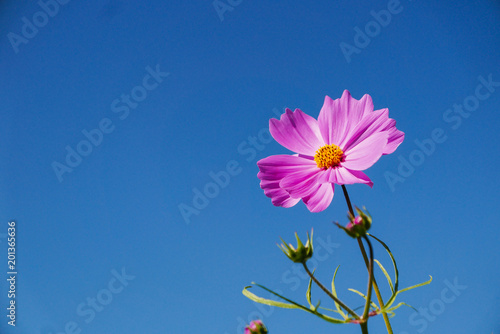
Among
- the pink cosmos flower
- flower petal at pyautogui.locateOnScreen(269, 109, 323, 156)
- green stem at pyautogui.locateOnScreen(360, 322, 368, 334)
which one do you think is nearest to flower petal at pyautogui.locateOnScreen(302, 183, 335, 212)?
A: the pink cosmos flower

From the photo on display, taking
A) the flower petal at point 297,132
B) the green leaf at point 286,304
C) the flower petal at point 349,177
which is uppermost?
the flower petal at point 297,132

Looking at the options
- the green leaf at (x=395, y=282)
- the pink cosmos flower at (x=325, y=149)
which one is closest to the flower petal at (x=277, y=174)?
the pink cosmos flower at (x=325, y=149)

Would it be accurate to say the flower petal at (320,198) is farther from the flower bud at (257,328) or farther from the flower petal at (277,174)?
the flower bud at (257,328)

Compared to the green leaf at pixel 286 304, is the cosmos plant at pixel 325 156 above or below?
above

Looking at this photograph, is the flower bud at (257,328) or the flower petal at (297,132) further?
the flower petal at (297,132)

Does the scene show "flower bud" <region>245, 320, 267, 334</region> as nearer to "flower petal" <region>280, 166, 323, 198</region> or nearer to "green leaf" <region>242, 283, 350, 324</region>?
"green leaf" <region>242, 283, 350, 324</region>

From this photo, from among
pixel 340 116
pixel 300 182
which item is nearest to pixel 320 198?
pixel 300 182

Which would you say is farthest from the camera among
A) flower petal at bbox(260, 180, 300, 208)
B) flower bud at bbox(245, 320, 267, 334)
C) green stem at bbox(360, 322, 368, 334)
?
flower petal at bbox(260, 180, 300, 208)
